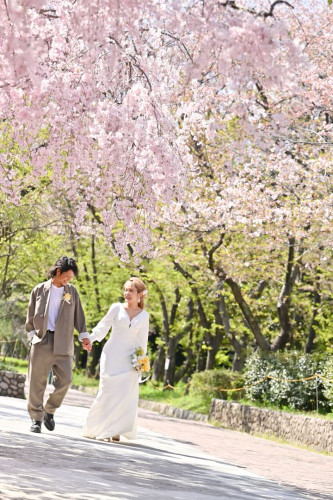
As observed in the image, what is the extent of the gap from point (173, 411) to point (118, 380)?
15.9 m

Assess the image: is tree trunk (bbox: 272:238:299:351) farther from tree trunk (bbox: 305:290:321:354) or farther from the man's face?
the man's face

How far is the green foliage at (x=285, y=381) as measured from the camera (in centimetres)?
2100

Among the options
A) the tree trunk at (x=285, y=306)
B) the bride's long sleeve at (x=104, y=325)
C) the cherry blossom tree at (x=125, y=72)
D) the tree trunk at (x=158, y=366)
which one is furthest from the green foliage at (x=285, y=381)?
the tree trunk at (x=158, y=366)

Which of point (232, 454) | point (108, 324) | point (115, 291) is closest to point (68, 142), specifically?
point (108, 324)

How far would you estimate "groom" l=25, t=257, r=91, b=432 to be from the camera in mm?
10984

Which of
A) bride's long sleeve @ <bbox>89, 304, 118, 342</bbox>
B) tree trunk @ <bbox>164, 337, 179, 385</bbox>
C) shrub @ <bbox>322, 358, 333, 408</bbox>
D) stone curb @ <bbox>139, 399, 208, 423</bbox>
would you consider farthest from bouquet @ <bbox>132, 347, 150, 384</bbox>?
tree trunk @ <bbox>164, 337, 179, 385</bbox>

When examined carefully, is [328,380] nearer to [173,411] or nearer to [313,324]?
[173,411]

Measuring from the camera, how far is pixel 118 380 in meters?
11.8

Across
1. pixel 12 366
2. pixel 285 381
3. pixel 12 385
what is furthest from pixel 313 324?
pixel 12 385

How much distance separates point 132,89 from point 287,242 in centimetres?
1368

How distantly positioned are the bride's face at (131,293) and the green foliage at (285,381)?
958 centimetres

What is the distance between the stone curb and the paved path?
11.4 m

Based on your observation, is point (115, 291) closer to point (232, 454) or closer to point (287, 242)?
point (287, 242)

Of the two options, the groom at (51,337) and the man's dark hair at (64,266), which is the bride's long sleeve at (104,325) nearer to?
the groom at (51,337)
